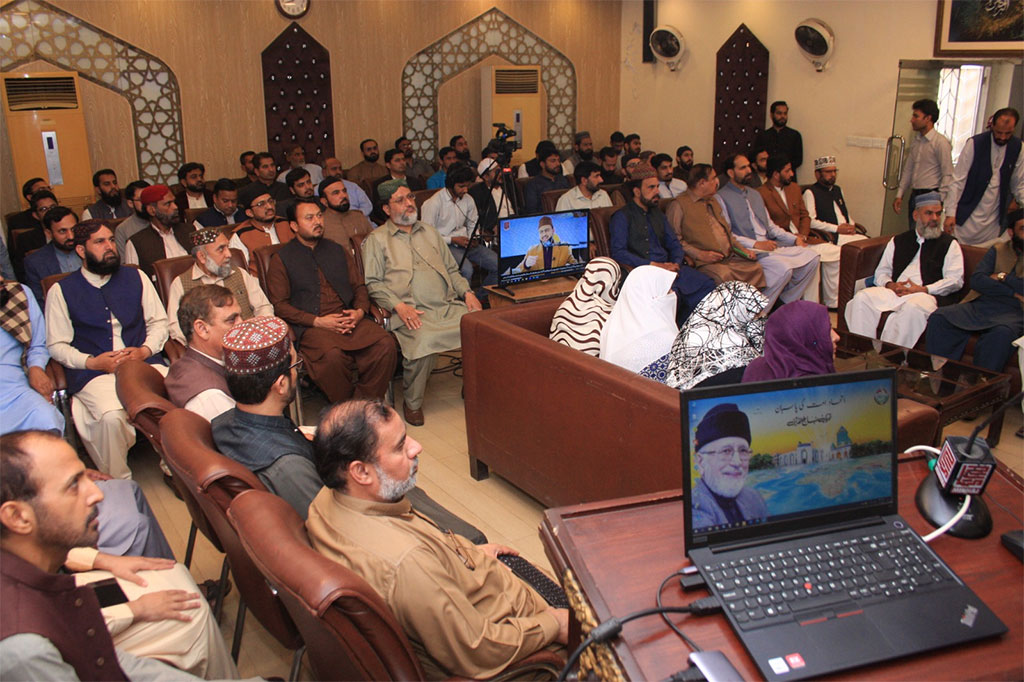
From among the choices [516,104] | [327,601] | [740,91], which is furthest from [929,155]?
[327,601]

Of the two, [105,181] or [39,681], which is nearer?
[39,681]

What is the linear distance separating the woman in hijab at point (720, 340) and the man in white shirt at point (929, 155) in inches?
164

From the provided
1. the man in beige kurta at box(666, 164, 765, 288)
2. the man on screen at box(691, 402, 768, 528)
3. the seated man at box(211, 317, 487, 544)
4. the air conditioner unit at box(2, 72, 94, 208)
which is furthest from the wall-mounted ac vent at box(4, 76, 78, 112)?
the man on screen at box(691, 402, 768, 528)

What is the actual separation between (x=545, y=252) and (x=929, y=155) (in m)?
4.13

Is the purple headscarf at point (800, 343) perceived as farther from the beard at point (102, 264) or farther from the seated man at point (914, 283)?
the beard at point (102, 264)

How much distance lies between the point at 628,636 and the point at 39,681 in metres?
0.93

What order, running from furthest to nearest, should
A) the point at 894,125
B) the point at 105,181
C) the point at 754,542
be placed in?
the point at 894,125 → the point at 105,181 → the point at 754,542

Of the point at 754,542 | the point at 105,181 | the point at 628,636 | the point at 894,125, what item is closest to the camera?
the point at 628,636

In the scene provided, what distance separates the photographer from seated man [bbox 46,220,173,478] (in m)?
3.26

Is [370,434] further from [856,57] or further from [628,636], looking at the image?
[856,57]

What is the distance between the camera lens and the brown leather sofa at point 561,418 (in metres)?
2.41

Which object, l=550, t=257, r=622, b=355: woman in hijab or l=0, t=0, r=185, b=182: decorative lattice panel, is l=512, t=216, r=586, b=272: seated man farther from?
l=0, t=0, r=185, b=182: decorative lattice panel

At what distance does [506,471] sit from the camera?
128 inches

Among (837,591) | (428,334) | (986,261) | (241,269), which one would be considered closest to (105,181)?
(241,269)
